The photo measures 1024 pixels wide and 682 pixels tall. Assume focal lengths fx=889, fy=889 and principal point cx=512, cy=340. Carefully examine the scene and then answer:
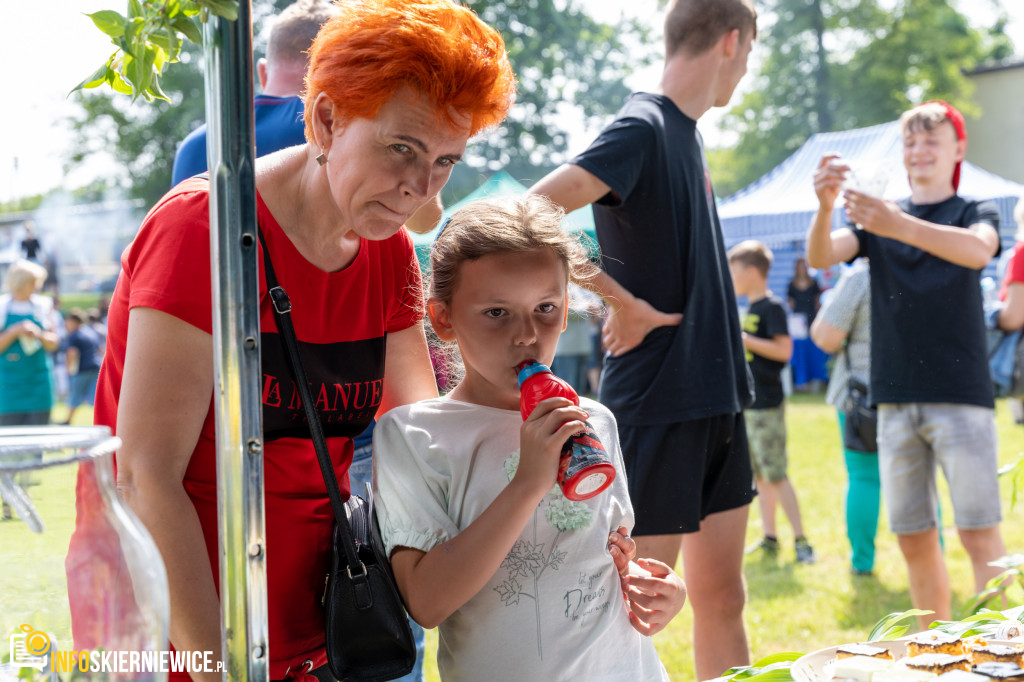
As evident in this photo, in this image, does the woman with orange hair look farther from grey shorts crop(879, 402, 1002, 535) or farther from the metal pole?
grey shorts crop(879, 402, 1002, 535)

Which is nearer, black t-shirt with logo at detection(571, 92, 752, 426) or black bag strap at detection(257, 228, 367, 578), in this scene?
black bag strap at detection(257, 228, 367, 578)

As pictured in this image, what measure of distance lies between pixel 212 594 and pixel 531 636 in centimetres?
48

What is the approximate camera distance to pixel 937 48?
25500 millimetres

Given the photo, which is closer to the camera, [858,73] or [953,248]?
[953,248]

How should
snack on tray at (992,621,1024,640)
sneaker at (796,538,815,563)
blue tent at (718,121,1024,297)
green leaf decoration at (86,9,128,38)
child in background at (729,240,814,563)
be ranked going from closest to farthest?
green leaf decoration at (86,9,128,38) < snack on tray at (992,621,1024,640) < sneaker at (796,538,815,563) < child in background at (729,240,814,563) < blue tent at (718,121,1024,297)

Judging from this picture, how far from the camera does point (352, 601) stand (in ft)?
4.23

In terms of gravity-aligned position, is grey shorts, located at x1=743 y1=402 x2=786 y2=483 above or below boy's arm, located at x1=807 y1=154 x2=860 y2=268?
below

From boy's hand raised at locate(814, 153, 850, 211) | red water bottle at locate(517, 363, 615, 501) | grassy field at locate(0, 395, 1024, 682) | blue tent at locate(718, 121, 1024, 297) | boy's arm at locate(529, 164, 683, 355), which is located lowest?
grassy field at locate(0, 395, 1024, 682)

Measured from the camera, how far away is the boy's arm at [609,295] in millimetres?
2291

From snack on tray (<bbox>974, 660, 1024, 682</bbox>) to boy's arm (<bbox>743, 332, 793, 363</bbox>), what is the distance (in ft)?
14.2

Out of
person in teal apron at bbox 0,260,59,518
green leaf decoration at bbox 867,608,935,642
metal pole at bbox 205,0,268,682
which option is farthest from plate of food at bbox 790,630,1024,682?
person in teal apron at bbox 0,260,59,518

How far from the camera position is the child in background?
5.25 m

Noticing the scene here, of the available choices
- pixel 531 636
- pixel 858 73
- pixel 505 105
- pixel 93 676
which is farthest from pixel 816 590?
pixel 858 73

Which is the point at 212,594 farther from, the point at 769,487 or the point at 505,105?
the point at 769,487
